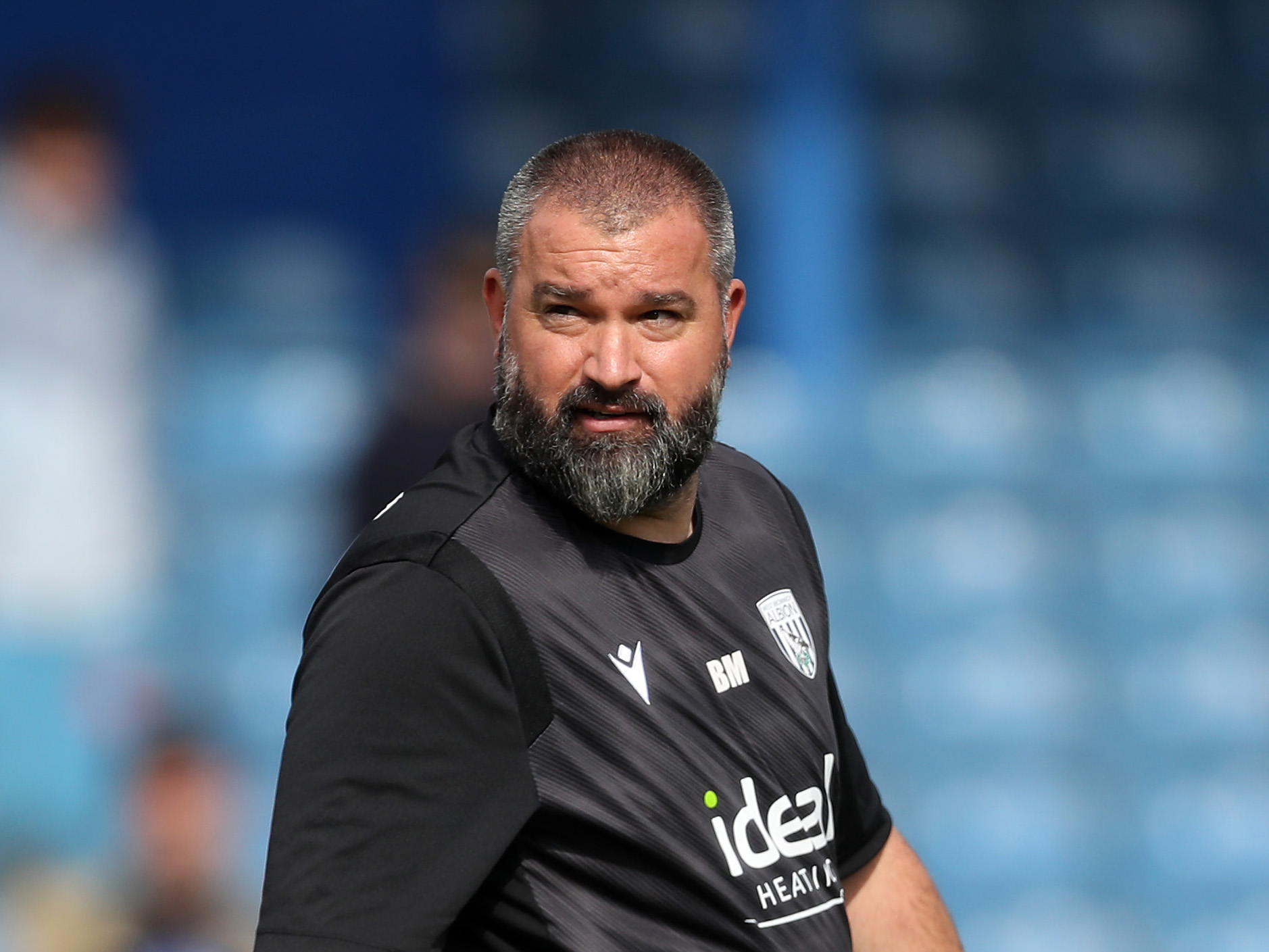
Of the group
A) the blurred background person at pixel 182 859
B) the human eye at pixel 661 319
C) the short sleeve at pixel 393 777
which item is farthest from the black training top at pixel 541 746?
the blurred background person at pixel 182 859

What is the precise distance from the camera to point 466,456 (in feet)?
6.20

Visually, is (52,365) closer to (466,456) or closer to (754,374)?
(754,374)

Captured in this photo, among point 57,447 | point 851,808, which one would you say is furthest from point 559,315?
point 57,447

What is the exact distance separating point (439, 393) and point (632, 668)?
201 cm

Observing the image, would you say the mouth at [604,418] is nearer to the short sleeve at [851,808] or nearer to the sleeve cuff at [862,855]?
the short sleeve at [851,808]

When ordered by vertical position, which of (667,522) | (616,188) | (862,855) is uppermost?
(616,188)

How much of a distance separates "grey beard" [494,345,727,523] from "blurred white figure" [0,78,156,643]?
3.26 meters

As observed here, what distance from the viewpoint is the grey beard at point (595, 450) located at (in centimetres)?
179

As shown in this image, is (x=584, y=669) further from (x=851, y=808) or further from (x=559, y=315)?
(x=851, y=808)

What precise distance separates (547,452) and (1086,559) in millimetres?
5279

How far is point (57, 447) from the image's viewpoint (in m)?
4.79

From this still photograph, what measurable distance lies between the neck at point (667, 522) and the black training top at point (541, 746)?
0.02 m

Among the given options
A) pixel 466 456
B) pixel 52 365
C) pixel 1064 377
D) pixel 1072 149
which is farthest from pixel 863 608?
pixel 466 456

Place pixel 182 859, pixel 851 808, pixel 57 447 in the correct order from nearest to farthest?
pixel 851 808 → pixel 182 859 → pixel 57 447
